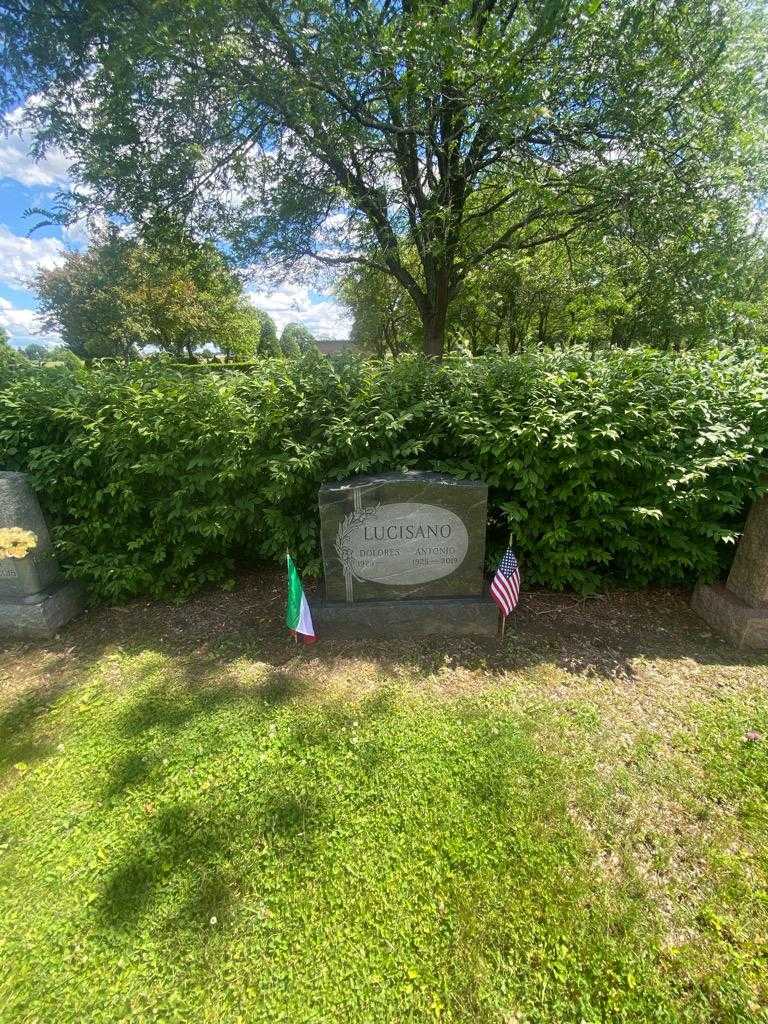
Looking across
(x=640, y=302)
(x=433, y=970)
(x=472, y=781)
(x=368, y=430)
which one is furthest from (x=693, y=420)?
(x=640, y=302)

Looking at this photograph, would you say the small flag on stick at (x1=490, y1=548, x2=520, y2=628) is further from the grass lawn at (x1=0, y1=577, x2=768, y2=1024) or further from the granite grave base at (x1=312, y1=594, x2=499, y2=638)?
the grass lawn at (x1=0, y1=577, x2=768, y2=1024)

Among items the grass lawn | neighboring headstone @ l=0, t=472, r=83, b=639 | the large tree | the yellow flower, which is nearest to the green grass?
the grass lawn

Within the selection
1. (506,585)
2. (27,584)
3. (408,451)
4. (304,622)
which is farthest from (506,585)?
(27,584)

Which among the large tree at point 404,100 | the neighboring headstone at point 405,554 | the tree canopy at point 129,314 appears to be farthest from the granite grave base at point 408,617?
the tree canopy at point 129,314

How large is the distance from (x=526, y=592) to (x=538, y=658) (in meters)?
0.83

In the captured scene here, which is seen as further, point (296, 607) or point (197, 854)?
point (296, 607)

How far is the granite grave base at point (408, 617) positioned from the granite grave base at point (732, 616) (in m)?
1.73

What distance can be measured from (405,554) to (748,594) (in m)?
2.59

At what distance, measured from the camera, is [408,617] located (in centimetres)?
347

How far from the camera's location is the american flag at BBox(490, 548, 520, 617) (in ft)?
10.4

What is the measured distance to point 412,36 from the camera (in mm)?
4426

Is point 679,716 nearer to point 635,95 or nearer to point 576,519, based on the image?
point 576,519

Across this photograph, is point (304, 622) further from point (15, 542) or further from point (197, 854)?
point (15, 542)

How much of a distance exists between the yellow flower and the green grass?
0.99 metres
